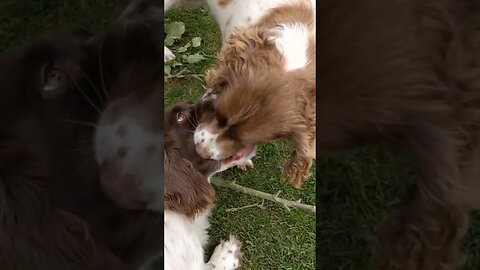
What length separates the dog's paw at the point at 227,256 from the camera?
10.4 feet

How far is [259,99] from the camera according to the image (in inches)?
94.7

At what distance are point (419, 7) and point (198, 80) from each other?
1668mm

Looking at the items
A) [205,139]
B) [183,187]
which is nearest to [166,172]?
[183,187]

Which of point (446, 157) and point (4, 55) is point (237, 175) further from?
point (4, 55)

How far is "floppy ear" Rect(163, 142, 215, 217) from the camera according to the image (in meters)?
2.37

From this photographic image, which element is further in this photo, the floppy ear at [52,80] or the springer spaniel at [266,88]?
the springer spaniel at [266,88]

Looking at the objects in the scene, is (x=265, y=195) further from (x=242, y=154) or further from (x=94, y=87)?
(x=94, y=87)

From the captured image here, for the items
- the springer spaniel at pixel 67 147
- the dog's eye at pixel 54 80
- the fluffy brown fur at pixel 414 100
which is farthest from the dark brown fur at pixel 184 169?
the dog's eye at pixel 54 80

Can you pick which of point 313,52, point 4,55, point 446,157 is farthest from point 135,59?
point 313,52

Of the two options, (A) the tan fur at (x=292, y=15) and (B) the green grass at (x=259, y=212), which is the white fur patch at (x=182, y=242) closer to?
(B) the green grass at (x=259, y=212)

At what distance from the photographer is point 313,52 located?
8.07 feet

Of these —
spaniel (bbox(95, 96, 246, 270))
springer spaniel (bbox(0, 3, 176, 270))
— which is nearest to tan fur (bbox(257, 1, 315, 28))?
spaniel (bbox(95, 96, 246, 270))

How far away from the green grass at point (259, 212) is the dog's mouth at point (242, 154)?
1.67 feet

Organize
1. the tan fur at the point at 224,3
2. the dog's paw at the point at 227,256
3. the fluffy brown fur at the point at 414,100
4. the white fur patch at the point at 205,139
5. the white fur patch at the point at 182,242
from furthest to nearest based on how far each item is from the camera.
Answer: the dog's paw at the point at 227,256
the tan fur at the point at 224,3
the white fur patch at the point at 205,139
the white fur patch at the point at 182,242
the fluffy brown fur at the point at 414,100
